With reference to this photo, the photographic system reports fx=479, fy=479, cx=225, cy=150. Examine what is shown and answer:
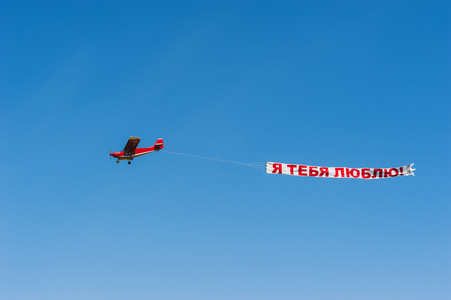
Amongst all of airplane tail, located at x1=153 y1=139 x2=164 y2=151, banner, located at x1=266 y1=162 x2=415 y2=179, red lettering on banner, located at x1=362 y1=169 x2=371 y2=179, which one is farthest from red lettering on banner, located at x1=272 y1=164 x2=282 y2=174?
airplane tail, located at x1=153 y1=139 x2=164 y2=151

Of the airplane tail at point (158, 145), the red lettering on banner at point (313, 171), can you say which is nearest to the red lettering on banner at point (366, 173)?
the red lettering on banner at point (313, 171)

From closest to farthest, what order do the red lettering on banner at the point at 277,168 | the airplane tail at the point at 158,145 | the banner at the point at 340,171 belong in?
the red lettering on banner at the point at 277,168 → the banner at the point at 340,171 → the airplane tail at the point at 158,145

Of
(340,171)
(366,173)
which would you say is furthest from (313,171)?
(366,173)

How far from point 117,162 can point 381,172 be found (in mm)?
40175

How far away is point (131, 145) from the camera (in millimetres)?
73625

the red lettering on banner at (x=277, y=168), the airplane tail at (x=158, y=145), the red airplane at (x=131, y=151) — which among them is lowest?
the red lettering on banner at (x=277, y=168)

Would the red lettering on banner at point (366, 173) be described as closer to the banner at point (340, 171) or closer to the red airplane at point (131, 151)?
the banner at point (340, 171)

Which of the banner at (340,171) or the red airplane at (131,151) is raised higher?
the red airplane at (131,151)

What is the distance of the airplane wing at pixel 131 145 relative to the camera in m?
72.4

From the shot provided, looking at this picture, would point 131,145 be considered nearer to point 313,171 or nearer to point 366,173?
point 313,171

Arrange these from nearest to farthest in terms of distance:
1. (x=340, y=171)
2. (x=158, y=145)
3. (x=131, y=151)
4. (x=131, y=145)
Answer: (x=340, y=171)
(x=131, y=145)
(x=131, y=151)
(x=158, y=145)

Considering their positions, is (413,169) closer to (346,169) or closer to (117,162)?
(346,169)

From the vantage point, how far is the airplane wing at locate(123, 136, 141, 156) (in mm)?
72375

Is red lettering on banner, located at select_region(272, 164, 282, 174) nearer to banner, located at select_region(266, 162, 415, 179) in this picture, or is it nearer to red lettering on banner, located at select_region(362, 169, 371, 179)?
banner, located at select_region(266, 162, 415, 179)
